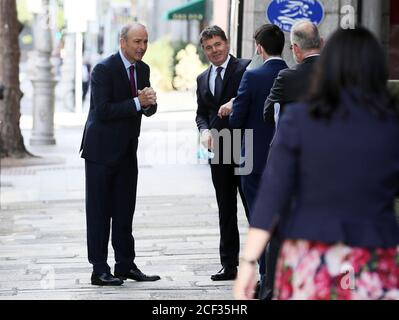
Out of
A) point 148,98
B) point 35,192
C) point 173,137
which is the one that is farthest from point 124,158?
point 173,137

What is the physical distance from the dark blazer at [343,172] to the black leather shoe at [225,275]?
4.88 m

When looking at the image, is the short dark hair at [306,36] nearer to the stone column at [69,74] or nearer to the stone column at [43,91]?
the stone column at [43,91]

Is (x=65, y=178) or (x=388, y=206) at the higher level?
(x=388, y=206)

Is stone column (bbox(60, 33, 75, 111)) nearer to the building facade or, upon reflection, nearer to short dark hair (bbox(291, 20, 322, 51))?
the building facade

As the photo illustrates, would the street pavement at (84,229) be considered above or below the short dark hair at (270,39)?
below

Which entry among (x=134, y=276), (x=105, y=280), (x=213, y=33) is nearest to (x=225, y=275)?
(x=134, y=276)

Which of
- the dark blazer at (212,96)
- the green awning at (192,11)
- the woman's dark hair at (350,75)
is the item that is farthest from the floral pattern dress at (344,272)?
the green awning at (192,11)

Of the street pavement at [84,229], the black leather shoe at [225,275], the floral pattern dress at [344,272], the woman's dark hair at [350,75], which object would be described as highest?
the woman's dark hair at [350,75]

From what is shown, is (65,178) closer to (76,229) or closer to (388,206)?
(76,229)

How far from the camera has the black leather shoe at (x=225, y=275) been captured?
29.5 feet

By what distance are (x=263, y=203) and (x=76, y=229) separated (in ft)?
27.6

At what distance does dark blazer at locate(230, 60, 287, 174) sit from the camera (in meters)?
8.26

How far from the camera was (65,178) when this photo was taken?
1812cm
